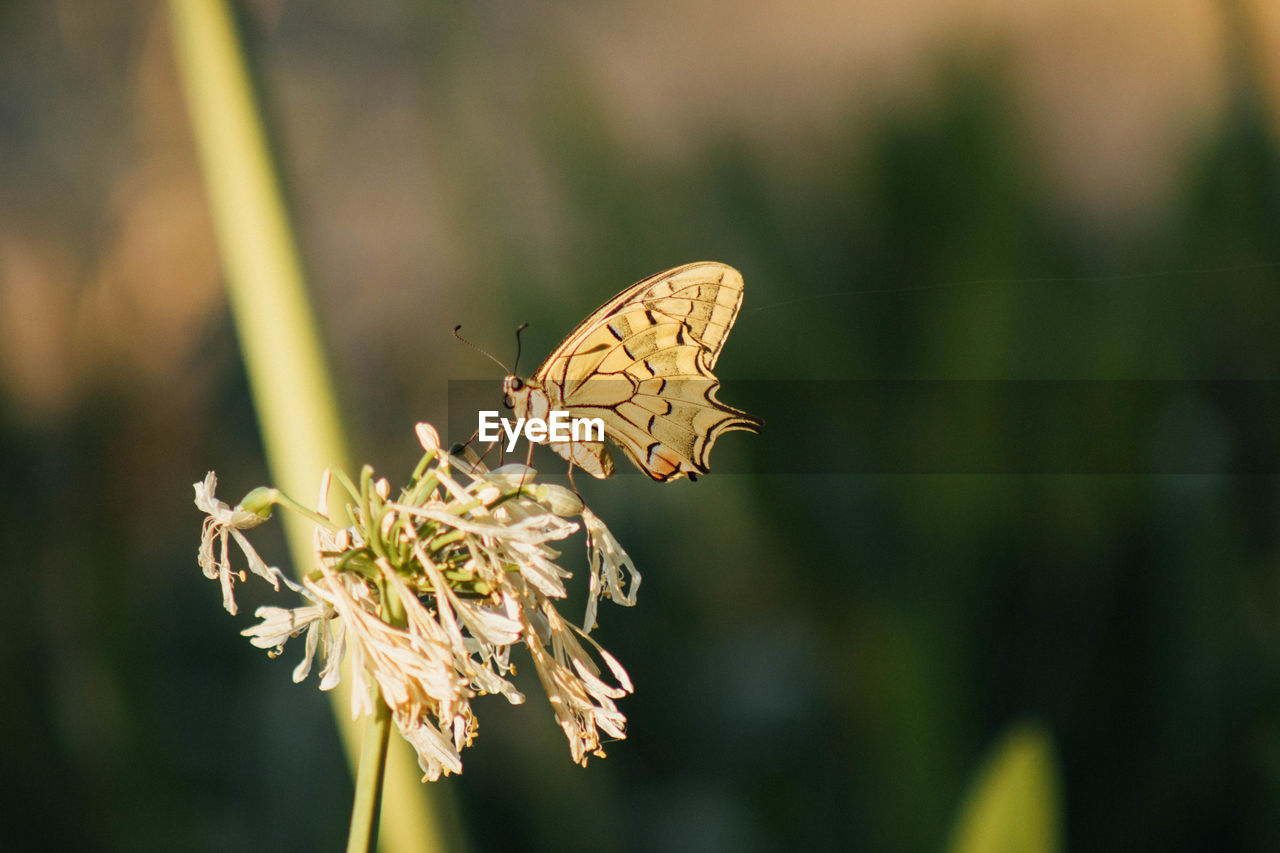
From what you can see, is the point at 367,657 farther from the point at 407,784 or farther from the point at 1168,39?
the point at 1168,39

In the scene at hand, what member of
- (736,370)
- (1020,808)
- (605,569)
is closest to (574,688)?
(605,569)

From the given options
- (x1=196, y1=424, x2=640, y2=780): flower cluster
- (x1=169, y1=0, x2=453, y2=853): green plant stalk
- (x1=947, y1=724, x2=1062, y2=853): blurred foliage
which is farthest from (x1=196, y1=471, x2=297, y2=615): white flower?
(x1=947, y1=724, x2=1062, y2=853): blurred foliage

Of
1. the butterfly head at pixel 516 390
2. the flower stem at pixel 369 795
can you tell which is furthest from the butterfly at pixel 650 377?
the flower stem at pixel 369 795

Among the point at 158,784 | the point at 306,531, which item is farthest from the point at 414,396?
the point at 306,531

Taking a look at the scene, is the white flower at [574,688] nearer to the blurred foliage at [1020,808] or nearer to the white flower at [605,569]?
the white flower at [605,569]
